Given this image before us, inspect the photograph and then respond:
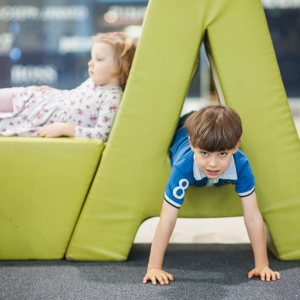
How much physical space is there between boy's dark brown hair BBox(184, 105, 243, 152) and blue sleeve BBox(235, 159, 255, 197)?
5.4 inches

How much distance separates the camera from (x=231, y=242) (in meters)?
1.44

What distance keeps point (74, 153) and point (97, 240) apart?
312mm

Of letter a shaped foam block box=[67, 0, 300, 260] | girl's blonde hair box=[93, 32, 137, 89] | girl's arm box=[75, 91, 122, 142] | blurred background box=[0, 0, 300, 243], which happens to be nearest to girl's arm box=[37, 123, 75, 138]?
girl's arm box=[75, 91, 122, 142]

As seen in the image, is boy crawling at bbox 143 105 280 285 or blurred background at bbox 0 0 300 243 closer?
boy crawling at bbox 143 105 280 285

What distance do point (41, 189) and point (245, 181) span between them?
680mm

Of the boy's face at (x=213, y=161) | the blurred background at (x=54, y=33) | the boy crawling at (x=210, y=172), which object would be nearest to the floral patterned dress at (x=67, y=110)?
the boy crawling at (x=210, y=172)

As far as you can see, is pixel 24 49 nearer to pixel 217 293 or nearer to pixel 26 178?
pixel 26 178

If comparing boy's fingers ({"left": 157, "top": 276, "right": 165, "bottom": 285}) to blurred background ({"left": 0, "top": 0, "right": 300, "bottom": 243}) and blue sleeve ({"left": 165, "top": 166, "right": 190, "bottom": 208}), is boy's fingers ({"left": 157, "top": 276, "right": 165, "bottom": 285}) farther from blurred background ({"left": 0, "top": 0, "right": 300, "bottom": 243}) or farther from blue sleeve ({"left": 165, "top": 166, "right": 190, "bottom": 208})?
blurred background ({"left": 0, "top": 0, "right": 300, "bottom": 243})

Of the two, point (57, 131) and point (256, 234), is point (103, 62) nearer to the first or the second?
point (57, 131)

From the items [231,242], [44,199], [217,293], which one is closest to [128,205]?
[44,199]

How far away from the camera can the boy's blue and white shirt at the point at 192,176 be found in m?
1.04

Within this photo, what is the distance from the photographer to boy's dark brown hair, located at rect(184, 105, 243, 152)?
0.93m

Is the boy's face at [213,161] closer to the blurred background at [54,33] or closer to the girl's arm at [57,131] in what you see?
the girl's arm at [57,131]

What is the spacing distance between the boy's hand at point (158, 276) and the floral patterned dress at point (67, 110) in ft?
1.68
